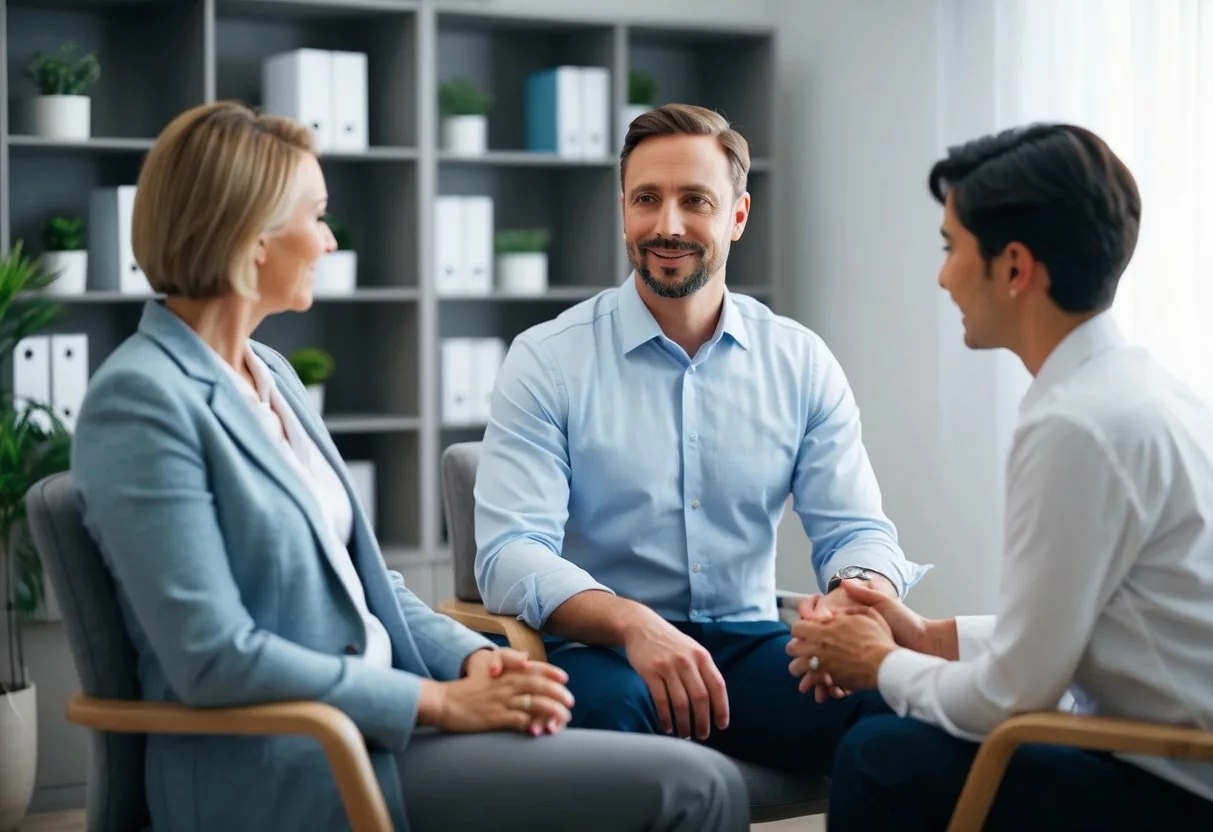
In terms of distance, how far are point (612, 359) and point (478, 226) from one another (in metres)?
1.88

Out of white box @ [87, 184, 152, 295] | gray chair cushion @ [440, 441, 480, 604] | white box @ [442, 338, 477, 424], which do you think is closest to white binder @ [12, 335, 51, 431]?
white box @ [87, 184, 152, 295]

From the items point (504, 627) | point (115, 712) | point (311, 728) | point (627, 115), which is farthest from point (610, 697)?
point (627, 115)

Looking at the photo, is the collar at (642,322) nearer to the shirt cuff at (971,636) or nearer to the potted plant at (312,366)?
the shirt cuff at (971,636)

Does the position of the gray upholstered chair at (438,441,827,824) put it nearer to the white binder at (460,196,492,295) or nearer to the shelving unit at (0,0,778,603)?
the shelving unit at (0,0,778,603)

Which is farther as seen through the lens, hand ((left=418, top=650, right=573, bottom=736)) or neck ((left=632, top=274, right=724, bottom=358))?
neck ((left=632, top=274, right=724, bottom=358))

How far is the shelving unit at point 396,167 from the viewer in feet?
13.6

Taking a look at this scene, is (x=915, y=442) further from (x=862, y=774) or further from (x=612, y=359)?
(x=862, y=774)

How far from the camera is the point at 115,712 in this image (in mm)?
1796

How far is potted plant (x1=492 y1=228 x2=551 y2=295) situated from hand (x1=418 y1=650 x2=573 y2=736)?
262 cm

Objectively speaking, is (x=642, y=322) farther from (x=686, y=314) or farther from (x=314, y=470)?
(x=314, y=470)

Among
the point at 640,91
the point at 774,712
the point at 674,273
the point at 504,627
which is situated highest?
the point at 640,91

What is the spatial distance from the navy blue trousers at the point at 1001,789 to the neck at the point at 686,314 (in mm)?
909

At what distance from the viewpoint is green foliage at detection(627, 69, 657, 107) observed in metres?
4.69

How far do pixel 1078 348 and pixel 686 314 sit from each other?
0.91 metres
